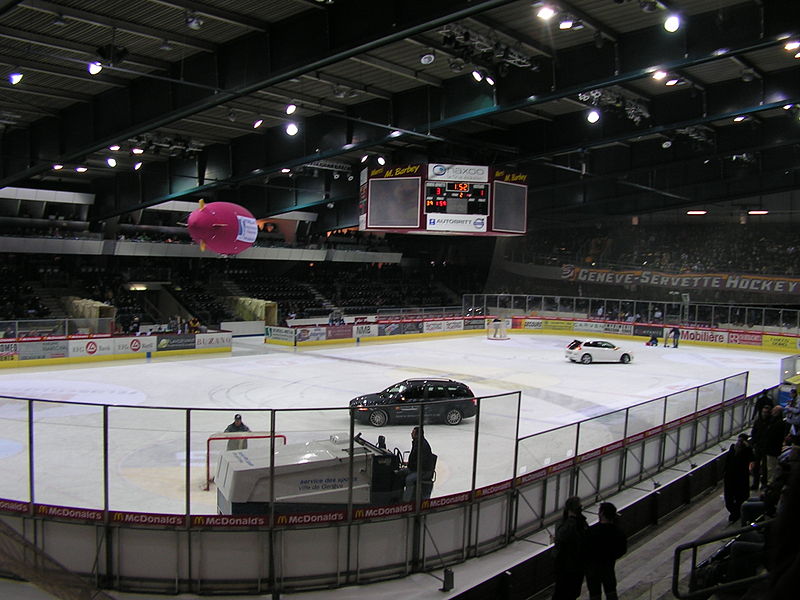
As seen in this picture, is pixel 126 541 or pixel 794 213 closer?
pixel 126 541

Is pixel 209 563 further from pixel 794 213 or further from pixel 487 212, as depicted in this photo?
pixel 794 213

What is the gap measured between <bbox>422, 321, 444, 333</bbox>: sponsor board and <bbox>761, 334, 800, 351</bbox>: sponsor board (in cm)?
1883

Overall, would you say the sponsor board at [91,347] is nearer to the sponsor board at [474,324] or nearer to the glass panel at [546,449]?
the glass panel at [546,449]

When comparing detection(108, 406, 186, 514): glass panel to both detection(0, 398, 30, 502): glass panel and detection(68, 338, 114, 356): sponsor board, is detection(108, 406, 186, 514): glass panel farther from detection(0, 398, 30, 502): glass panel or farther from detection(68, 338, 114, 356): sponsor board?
detection(68, 338, 114, 356): sponsor board

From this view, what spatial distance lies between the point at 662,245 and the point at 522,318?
38.5 feet

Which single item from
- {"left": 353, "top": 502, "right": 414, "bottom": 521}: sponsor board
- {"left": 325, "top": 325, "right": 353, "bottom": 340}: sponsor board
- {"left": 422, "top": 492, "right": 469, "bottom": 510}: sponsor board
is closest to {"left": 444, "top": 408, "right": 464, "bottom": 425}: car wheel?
{"left": 422, "top": 492, "right": 469, "bottom": 510}: sponsor board

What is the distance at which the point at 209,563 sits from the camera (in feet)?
28.2

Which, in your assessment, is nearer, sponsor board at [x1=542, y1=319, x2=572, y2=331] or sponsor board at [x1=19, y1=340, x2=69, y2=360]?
sponsor board at [x1=19, y1=340, x2=69, y2=360]

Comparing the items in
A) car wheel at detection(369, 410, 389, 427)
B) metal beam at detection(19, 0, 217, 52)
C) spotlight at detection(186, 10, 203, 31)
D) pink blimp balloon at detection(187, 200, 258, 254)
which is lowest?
car wheel at detection(369, 410, 389, 427)

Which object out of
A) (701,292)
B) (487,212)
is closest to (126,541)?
(487,212)

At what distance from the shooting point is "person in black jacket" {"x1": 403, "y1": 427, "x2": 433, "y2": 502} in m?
9.22

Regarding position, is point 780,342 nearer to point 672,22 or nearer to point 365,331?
point 365,331

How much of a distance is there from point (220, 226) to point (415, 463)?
361 inches

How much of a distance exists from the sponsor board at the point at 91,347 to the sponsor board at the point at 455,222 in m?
14.9
